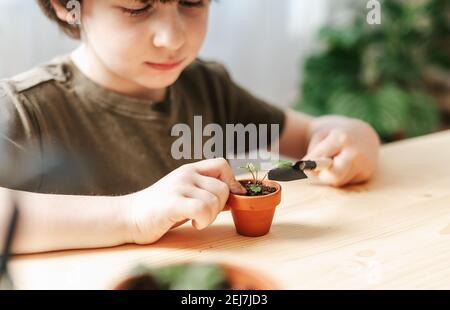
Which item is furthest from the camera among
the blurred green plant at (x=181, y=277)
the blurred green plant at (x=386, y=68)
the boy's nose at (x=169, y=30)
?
the blurred green plant at (x=386, y=68)

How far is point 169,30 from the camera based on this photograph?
0.57 metres

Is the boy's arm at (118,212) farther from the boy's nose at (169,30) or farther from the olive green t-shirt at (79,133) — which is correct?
the boy's nose at (169,30)

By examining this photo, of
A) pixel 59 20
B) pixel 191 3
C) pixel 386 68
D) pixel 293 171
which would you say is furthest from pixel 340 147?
pixel 386 68

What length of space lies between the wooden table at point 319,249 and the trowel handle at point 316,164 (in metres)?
0.03

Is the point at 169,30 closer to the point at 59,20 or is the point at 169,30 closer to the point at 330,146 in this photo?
the point at 59,20

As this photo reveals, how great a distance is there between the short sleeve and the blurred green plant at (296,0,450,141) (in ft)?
3.83

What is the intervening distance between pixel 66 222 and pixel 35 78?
18cm

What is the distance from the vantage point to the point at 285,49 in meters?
1.68

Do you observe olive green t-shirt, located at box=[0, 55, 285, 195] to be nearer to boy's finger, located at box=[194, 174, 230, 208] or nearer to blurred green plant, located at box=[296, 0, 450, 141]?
boy's finger, located at box=[194, 174, 230, 208]

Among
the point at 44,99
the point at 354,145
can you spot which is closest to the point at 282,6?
the point at 354,145

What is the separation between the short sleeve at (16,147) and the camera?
1.74ft

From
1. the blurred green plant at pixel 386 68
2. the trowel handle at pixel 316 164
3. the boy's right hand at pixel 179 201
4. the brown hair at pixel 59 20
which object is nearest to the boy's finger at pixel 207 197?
the boy's right hand at pixel 179 201

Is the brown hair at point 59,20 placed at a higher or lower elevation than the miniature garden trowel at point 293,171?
higher
